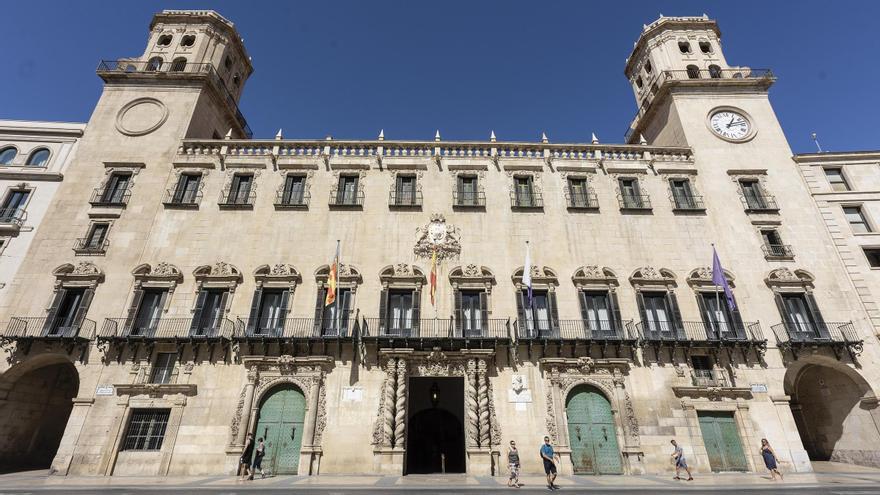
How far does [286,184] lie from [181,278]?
759cm

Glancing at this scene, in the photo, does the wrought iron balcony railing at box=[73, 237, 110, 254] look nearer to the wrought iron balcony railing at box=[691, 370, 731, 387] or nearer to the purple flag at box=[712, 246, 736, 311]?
the wrought iron balcony railing at box=[691, 370, 731, 387]

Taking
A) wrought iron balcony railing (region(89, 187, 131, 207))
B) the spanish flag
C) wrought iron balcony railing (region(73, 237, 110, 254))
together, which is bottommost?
the spanish flag

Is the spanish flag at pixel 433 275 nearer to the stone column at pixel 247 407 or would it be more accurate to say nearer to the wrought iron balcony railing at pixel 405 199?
the wrought iron balcony railing at pixel 405 199

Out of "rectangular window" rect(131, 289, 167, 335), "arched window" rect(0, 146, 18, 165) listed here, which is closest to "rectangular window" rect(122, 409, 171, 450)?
"rectangular window" rect(131, 289, 167, 335)

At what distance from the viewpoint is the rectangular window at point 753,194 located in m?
24.8

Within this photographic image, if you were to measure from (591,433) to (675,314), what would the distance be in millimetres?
7514

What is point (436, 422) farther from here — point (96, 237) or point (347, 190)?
point (96, 237)

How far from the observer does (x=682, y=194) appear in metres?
25.6

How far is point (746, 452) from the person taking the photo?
740 inches

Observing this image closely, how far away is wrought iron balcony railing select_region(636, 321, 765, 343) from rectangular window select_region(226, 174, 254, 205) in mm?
22609

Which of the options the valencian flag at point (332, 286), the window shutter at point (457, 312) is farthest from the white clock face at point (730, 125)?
the valencian flag at point (332, 286)

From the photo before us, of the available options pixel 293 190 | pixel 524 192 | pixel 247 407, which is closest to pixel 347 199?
pixel 293 190

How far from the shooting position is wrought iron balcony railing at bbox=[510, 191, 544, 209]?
24.6 m

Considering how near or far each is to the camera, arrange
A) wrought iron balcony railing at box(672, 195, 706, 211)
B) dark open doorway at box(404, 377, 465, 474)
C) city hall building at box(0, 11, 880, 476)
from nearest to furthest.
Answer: city hall building at box(0, 11, 880, 476), dark open doorway at box(404, 377, 465, 474), wrought iron balcony railing at box(672, 195, 706, 211)
